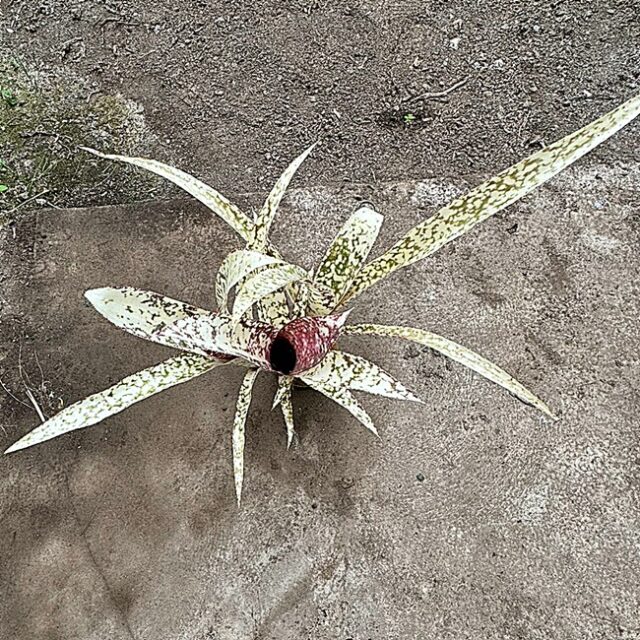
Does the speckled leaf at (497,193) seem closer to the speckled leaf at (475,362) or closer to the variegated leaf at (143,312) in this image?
the speckled leaf at (475,362)

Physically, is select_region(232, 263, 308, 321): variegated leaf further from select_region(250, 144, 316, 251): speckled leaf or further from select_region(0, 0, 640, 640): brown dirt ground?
select_region(0, 0, 640, 640): brown dirt ground

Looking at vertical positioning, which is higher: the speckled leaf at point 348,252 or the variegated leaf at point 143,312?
the variegated leaf at point 143,312

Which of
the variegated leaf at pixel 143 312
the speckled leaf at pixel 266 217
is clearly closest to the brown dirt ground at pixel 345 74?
the speckled leaf at pixel 266 217

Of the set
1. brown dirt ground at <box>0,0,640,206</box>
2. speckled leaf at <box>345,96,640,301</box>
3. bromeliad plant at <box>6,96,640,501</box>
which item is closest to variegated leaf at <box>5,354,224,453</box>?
bromeliad plant at <box>6,96,640,501</box>

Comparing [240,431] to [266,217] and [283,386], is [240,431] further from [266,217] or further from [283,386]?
[266,217]

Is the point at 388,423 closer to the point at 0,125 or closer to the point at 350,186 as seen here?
the point at 350,186

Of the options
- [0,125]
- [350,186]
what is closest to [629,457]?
[350,186]
